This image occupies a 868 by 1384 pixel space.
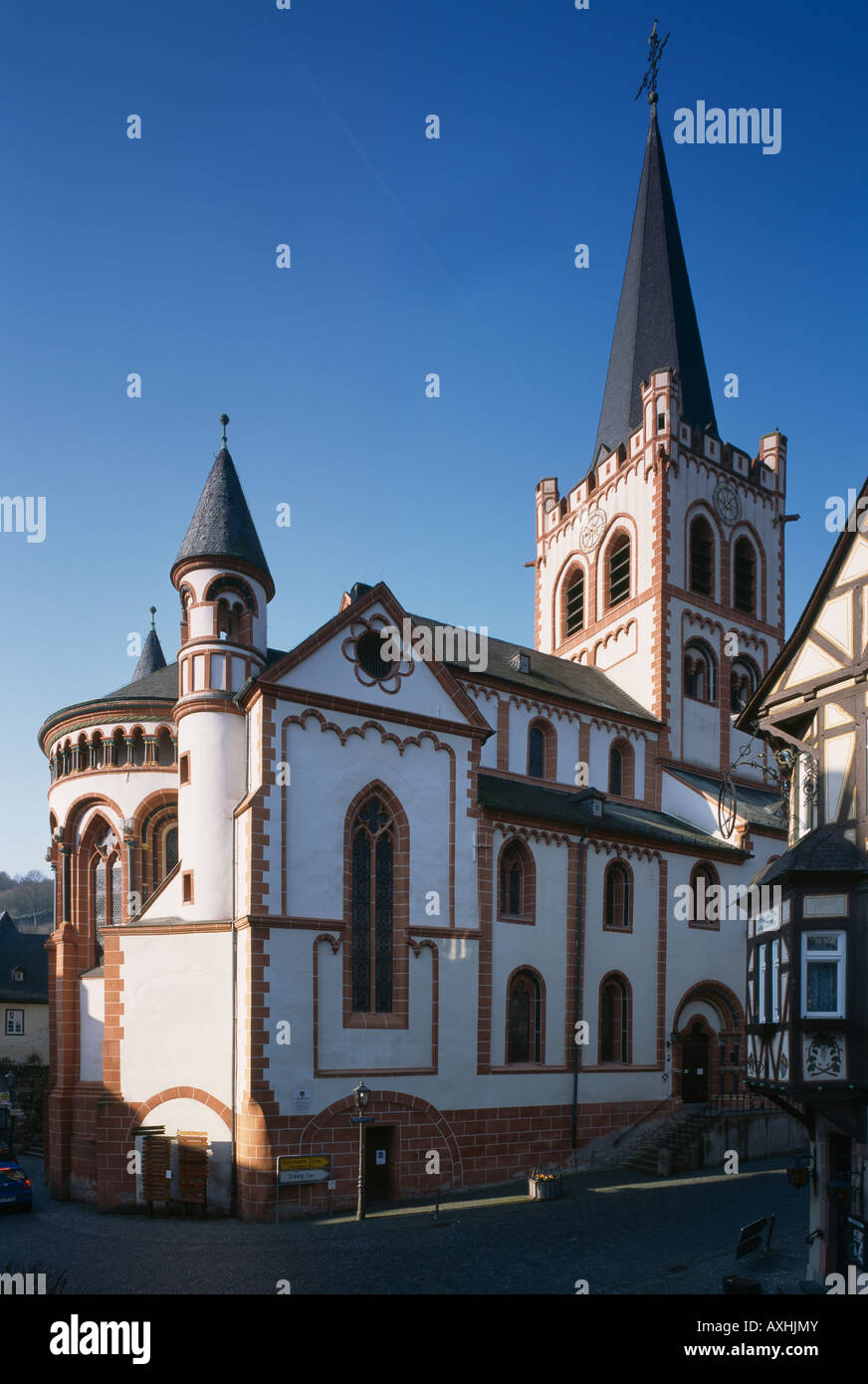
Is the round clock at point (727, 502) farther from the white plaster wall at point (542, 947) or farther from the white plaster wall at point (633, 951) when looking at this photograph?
the white plaster wall at point (542, 947)

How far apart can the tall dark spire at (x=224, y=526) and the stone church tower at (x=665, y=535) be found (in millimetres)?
14559

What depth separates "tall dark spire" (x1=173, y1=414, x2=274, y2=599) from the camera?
25.9 m

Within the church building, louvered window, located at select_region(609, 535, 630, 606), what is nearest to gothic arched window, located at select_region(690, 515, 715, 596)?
louvered window, located at select_region(609, 535, 630, 606)

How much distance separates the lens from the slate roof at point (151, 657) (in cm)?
3850

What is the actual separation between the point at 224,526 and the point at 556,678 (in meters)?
14.2

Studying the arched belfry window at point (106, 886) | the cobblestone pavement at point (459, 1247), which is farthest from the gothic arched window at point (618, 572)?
the cobblestone pavement at point (459, 1247)

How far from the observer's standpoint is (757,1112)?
1113 inches

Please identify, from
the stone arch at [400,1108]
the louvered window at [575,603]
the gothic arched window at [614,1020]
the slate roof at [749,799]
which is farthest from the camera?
the louvered window at [575,603]

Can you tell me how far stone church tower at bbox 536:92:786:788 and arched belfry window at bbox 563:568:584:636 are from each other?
0.06m

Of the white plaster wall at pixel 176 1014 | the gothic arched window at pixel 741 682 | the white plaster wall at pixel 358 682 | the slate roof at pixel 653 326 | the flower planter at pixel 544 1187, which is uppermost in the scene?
the slate roof at pixel 653 326

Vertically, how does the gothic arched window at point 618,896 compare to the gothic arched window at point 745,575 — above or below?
below

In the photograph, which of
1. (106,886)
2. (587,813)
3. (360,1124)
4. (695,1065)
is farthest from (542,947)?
(106,886)
